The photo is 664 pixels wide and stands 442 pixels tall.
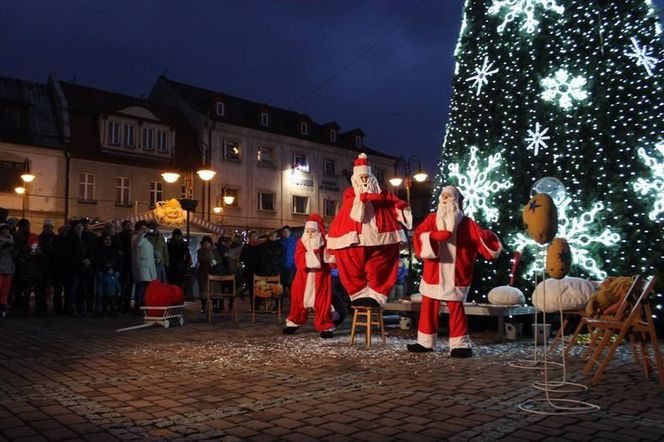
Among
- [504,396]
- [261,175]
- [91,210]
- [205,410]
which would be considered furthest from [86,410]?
[261,175]

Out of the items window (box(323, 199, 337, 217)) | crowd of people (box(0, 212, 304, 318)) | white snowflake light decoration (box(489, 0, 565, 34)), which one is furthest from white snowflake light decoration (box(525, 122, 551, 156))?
window (box(323, 199, 337, 217))

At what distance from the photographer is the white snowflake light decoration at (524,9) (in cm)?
986

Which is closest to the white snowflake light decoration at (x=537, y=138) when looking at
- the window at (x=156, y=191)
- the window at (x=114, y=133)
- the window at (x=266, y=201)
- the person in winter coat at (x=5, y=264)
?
the person in winter coat at (x=5, y=264)

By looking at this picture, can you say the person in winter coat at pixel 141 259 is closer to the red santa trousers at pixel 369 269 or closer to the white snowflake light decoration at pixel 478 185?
the red santa trousers at pixel 369 269

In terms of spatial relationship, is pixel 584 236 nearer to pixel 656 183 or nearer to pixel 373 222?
pixel 656 183

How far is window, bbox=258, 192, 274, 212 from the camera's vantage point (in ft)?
121

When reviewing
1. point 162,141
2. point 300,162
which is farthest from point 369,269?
point 300,162

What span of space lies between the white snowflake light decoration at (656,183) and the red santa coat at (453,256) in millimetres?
2830

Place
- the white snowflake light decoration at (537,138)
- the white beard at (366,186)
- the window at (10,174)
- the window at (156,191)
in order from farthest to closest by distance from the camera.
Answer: the window at (156,191)
the window at (10,174)
the white snowflake light decoration at (537,138)
the white beard at (366,186)

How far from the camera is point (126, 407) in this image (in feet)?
14.8

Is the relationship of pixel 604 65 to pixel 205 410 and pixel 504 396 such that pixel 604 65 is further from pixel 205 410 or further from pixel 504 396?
pixel 205 410

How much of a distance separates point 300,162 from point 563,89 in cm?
3042

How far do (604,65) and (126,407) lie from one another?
8486mm

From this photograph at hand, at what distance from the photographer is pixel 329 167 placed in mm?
41375
